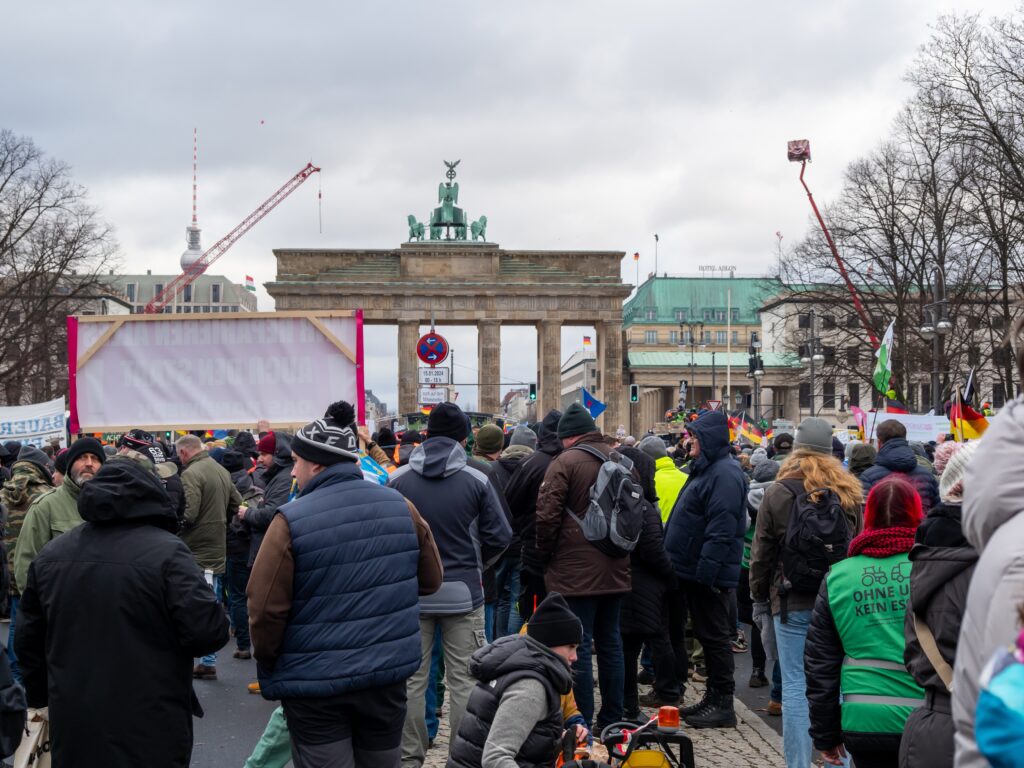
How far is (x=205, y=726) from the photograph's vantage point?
28.1ft

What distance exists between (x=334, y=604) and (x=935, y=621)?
2181 mm

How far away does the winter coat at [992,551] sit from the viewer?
88.6 inches

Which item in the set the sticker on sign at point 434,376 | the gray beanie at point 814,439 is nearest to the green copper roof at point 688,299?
the sticker on sign at point 434,376

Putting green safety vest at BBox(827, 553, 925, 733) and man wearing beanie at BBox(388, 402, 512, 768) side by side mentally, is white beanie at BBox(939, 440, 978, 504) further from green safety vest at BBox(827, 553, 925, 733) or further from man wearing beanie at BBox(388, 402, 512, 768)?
man wearing beanie at BBox(388, 402, 512, 768)

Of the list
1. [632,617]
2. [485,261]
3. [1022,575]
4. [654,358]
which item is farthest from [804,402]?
[1022,575]

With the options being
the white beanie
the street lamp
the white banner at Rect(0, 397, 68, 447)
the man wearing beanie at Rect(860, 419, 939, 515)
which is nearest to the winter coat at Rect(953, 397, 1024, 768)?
the white beanie

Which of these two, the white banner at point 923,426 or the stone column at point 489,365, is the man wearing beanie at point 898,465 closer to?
the white banner at point 923,426

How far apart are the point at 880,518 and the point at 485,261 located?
68.5 m

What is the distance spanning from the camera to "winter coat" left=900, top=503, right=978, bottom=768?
12.0 feet

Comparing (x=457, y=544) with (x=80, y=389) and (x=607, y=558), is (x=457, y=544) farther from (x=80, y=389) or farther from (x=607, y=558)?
(x=80, y=389)

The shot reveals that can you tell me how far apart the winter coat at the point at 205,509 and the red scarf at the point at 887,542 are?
6.60 m

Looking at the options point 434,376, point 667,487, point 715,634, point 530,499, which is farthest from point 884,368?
point 715,634

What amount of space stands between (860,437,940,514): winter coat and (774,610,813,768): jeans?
264cm

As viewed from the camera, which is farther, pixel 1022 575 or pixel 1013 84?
pixel 1013 84
